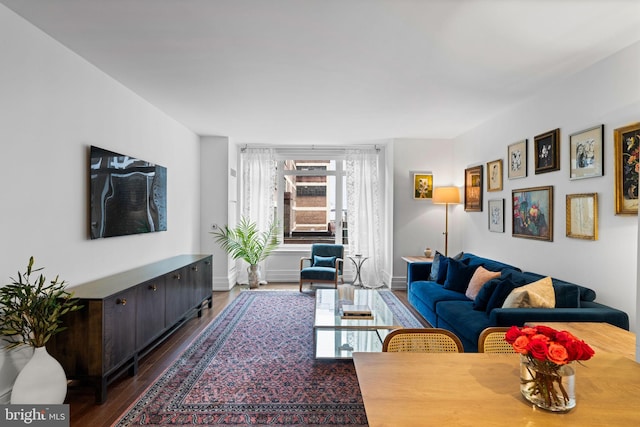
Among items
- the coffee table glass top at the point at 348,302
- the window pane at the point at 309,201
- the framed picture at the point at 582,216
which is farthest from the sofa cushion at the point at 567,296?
the window pane at the point at 309,201

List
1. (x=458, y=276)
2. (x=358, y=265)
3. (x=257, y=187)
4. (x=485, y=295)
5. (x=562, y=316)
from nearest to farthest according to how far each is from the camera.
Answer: (x=562, y=316) < (x=485, y=295) < (x=458, y=276) < (x=358, y=265) < (x=257, y=187)

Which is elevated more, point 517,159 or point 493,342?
point 517,159

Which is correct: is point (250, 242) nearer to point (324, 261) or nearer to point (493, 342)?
point (324, 261)

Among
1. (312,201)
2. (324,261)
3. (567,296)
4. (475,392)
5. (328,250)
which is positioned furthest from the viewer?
(312,201)

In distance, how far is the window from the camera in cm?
714

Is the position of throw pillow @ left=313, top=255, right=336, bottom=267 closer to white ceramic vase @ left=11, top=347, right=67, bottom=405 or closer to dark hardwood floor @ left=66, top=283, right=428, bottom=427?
dark hardwood floor @ left=66, top=283, right=428, bottom=427

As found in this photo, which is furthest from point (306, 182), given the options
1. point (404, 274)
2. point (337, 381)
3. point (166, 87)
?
point (337, 381)

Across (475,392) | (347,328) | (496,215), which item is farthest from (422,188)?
(475,392)

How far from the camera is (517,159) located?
13.6 feet

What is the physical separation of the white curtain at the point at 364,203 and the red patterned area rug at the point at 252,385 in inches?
110

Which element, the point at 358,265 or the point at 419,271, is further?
the point at 358,265

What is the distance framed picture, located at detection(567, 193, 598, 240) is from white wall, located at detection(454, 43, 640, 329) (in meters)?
0.04

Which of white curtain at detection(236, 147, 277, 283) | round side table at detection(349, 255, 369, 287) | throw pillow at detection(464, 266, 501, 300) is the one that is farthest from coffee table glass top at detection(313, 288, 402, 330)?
white curtain at detection(236, 147, 277, 283)

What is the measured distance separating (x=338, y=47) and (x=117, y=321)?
2.69m
